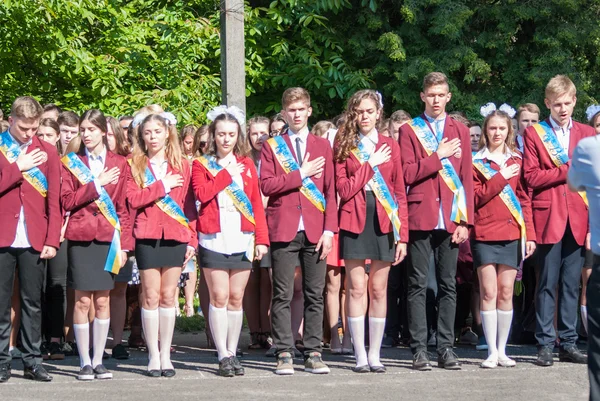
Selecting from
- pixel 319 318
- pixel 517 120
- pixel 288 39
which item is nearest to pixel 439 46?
pixel 288 39

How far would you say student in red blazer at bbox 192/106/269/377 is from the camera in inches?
321

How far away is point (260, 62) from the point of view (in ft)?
42.2

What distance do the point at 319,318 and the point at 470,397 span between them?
1.46m

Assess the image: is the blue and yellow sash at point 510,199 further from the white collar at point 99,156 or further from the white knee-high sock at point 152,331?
the white collar at point 99,156

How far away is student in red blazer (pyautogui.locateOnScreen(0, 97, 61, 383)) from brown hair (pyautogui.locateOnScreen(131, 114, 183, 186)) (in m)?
0.60

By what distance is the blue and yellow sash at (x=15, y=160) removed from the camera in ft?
26.0

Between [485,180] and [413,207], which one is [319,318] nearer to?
[413,207]

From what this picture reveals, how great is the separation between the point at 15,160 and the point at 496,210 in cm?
377

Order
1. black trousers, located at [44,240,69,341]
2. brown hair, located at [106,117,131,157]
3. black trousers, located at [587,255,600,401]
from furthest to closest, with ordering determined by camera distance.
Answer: black trousers, located at [44,240,69,341] → brown hair, located at [106,117,131,157] → black trousers, located at [587,255,600,401]

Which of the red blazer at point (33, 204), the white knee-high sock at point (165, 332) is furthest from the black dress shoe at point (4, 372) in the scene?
the white knee-high sock at point (165, 332)

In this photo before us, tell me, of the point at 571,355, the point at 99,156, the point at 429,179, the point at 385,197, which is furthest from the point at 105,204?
the point at 571,355

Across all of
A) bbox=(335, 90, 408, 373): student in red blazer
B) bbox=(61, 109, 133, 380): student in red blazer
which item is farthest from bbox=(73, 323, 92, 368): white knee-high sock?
bbox=(335, 90, 408, 373): student in red blazer

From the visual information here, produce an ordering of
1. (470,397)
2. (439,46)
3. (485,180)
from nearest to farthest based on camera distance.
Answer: (470,397) < (485,180) < (439,46)

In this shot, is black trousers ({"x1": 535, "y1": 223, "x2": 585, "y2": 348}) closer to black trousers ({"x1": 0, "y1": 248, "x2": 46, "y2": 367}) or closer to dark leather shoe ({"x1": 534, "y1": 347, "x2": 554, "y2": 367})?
dark leather shoe ({"x1": 534, "y1": 347, "x2": 554, "y2": 367})
